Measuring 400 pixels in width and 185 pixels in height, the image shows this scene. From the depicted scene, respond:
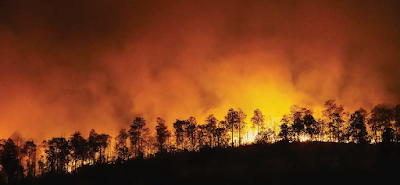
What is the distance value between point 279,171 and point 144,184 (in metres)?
18.5

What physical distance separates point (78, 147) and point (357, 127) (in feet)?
268

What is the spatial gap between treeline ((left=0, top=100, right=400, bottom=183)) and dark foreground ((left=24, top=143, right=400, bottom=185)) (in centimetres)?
3206

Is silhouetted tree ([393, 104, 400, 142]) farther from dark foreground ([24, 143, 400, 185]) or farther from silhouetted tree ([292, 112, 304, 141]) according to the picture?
dark foreground ([24, 143, 400, 185])

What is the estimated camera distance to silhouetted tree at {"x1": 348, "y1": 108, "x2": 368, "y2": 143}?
82.9 meters

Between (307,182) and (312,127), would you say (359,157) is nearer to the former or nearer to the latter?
(307,182)

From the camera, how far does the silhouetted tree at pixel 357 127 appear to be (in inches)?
3265

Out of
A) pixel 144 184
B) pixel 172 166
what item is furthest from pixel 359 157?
pixel 144 184

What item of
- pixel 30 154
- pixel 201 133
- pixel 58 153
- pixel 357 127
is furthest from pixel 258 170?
pixel 30 154

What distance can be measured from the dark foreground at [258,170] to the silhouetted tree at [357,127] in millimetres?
29936

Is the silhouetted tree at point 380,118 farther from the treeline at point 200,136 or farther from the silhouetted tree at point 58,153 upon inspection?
the silhouetted tree at point 58,153

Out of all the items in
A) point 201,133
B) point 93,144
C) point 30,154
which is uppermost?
point 201,133

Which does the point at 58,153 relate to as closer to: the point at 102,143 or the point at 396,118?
the point at 102,143

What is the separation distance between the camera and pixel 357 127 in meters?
83.2

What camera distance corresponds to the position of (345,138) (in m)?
88.8
